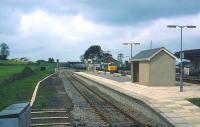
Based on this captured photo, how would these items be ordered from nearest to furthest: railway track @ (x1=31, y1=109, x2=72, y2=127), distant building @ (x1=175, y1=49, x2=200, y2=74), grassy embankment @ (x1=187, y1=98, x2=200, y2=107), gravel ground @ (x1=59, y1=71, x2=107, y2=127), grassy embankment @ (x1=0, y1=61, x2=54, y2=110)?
1. railway track @ (x1=31, y1=109, x2=72, y2=127)
2. gravel ground @ (x1=59, y1=71, x2=107, y2=127)
3. grassy embankment @ (x1=187, y1=98, x2=200, y2=107)
4. grassy embankment @ (x1=0, y1=61, x2=54, y2=110)
5. distant building @ (x1=175, y1=49, x2=200, y2=74)

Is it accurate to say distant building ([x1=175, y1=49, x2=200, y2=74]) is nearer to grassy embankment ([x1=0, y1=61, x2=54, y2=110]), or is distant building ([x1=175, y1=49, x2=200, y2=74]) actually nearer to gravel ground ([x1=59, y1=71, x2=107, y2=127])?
grassy embankment ([x1=0, y1=61, x2=54, y2=110])

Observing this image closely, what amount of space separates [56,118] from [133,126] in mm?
4374

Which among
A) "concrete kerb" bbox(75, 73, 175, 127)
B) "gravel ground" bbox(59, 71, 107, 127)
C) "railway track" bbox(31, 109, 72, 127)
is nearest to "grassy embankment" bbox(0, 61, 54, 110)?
"railway track" bbox(31, 109, 72, 127)

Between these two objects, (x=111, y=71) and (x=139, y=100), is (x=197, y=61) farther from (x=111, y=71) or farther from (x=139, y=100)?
(x=139, y=100)

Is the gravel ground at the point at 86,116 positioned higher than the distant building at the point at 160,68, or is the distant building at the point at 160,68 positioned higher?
the distant building at the point at 160,68

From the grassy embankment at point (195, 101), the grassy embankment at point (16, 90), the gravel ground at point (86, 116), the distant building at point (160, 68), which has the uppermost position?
the distant building at point (160, 68)

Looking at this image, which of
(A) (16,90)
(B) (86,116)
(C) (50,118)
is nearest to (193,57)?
(A) (16,90)

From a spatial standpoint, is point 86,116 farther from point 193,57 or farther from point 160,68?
point 193,57

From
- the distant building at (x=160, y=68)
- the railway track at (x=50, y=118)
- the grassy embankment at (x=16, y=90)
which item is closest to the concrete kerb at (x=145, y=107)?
the railway track at (x=50, y=118)

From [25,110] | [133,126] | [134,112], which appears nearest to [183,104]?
[134,112]

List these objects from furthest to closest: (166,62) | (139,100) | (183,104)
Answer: (166,62)
(139,100)
(183,104)

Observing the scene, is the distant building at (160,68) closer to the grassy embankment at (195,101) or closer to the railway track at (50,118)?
the grassy embankment at (195,101)

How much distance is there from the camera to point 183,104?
2469 centimetres

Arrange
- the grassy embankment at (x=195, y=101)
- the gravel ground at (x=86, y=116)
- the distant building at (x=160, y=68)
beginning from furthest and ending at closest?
A: the distant building at (x=160, y=68) → the grassy embankment at (x=195, y=101) → the gravel ground at (x=86, y=116)
